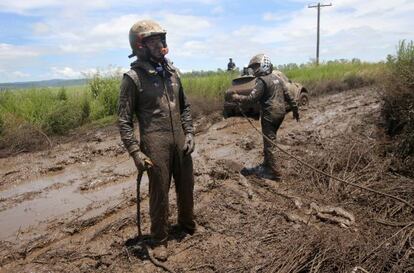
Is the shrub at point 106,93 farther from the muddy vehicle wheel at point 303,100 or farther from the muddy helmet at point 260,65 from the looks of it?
the muddy helmet at point 260,65

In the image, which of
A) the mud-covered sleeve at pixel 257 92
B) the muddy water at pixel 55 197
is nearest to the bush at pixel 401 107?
the mud-covered sleeve at pixel 257 92

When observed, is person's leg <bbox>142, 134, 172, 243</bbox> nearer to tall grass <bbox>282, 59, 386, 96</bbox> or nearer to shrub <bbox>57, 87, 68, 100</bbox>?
shrub <bbox>57, 87, 68, 100</bbox>

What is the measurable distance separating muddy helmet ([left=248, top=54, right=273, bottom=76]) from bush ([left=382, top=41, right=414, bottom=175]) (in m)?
2.53

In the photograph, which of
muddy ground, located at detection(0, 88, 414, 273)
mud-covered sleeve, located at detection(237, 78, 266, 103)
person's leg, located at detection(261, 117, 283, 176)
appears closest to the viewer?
muddy ground, located at detection(0, 88, 414, 273)

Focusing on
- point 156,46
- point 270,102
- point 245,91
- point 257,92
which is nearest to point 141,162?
point 156,46

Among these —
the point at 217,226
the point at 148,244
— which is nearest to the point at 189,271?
the point at 148,244

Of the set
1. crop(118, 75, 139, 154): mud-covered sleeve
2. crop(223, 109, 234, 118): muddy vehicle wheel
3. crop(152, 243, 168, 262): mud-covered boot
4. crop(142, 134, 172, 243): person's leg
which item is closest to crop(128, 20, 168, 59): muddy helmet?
crop(118, 75, 139, 154): mud-covered sleeve

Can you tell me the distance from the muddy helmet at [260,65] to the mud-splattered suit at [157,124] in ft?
8.88

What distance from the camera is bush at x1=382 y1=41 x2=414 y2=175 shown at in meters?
7.35

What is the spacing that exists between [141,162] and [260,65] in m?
3.53

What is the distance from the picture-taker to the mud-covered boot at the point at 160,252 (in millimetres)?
4551

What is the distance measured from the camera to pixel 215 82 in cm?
1736

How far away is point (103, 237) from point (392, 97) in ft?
19.8

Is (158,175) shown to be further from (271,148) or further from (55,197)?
(55,197)
